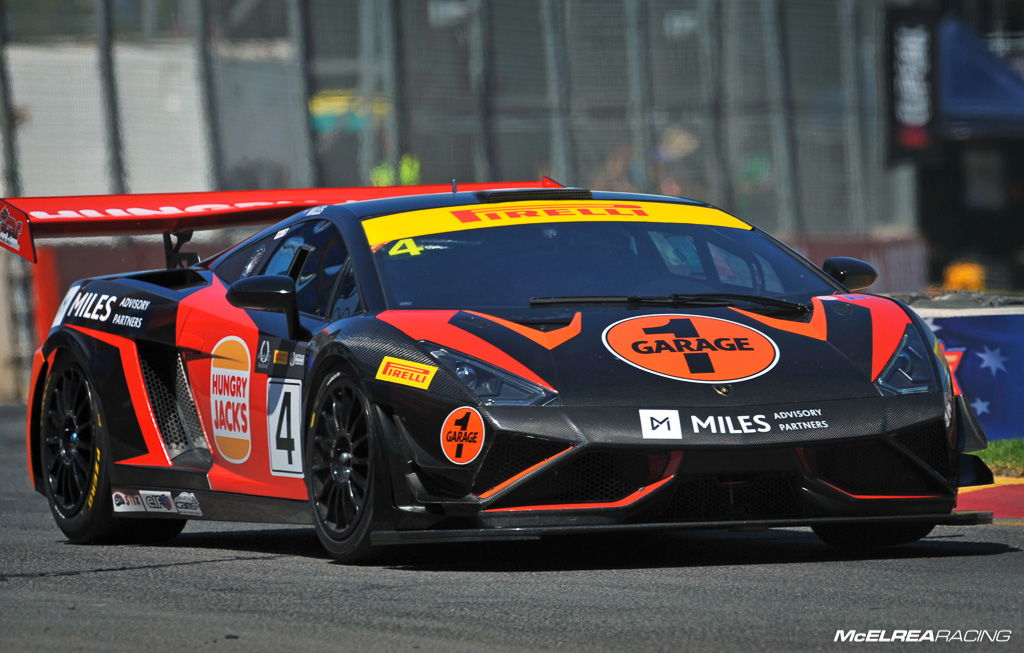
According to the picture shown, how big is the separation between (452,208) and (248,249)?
3.46ft

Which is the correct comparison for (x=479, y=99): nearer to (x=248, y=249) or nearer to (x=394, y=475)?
(x=248, y=249)

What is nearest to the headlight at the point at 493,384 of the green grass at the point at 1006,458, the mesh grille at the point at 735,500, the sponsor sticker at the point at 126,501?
the mesh grille at the point at 735,500

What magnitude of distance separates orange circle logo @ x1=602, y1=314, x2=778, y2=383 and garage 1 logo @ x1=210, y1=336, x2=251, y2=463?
1594 millimetres

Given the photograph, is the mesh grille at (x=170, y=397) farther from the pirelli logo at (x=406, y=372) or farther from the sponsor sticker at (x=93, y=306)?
the pirelli logo at (x=406, y=372)

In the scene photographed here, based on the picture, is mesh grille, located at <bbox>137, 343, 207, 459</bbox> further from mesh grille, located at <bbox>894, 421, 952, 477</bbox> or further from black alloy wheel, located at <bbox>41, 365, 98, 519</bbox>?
mesh grille, located at <bbox>894, 421, 952, 477</bbox>

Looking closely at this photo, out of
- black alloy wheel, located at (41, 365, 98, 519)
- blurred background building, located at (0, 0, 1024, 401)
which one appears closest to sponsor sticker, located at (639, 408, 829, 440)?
black alloy wheel, located at (41, 365, 98, 519)

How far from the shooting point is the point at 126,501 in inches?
315

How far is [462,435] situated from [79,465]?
278 cm

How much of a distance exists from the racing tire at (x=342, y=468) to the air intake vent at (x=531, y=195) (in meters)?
1.34

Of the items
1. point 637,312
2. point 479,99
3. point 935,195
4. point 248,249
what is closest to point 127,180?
point 479,99

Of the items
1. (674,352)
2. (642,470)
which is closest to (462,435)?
(642,470)

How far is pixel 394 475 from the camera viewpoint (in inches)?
247

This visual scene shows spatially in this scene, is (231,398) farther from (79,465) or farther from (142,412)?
(79,465)

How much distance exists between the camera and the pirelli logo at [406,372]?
628cm
